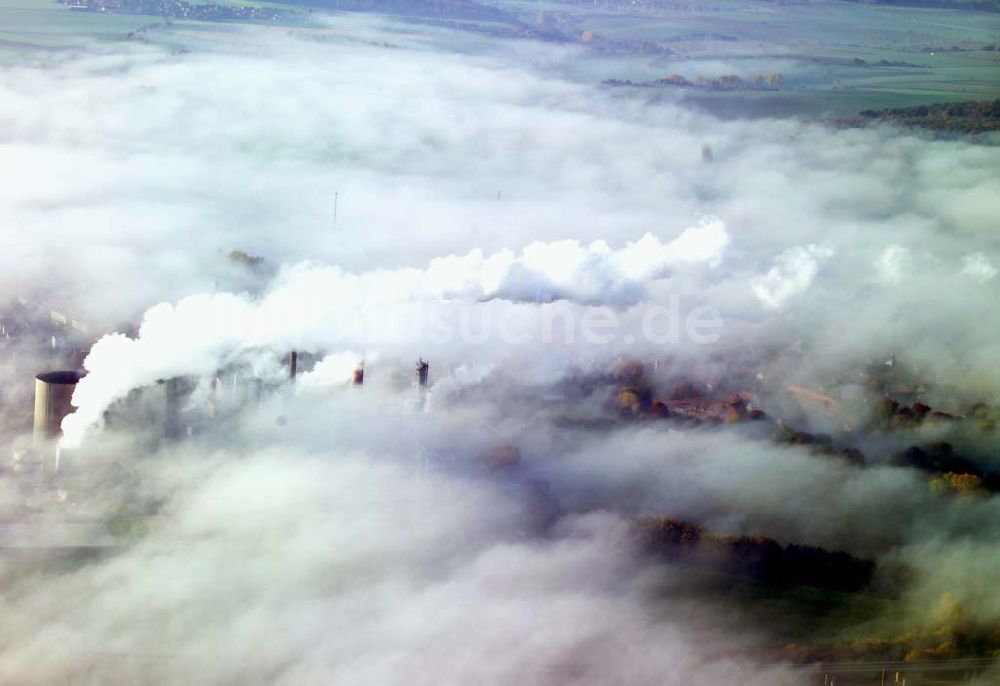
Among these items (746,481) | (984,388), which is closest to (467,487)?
(746,481)

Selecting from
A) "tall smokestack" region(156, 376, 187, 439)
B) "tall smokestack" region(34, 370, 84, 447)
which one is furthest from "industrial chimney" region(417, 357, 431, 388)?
"tall smokestack" region(34, 370, 84, 447)

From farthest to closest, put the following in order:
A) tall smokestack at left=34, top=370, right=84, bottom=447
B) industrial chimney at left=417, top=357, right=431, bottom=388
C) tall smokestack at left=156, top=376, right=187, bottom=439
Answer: industrial chimney at left=417, top=357, right=431, bottom=388, tall smokestack at left=156, top=376, right=187, bottom=439, tall smokestack at left=34, top=370, right=84, bottom=447

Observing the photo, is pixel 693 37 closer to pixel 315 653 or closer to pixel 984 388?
pixel 984 388

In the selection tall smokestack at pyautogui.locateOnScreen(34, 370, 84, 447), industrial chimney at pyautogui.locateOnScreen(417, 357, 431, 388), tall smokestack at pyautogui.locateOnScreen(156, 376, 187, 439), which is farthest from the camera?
industrial chimney at pyautogui.locateOnScreen(417, 357, 431, 388)

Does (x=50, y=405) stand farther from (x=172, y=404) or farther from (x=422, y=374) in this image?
(x=422, y=374)

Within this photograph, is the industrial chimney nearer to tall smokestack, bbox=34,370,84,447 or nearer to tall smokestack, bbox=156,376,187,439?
tall smokestack, bbox=156,376,187,439

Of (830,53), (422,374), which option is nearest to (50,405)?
(422,374)

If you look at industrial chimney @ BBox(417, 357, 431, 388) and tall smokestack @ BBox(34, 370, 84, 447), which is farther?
industrial chimney @ BBox(417, 357, 431, 388)

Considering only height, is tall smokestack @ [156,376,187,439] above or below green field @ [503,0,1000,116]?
below

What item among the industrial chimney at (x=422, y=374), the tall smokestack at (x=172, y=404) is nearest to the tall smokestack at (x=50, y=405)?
the tall smokestack at (x=172, y=404)
